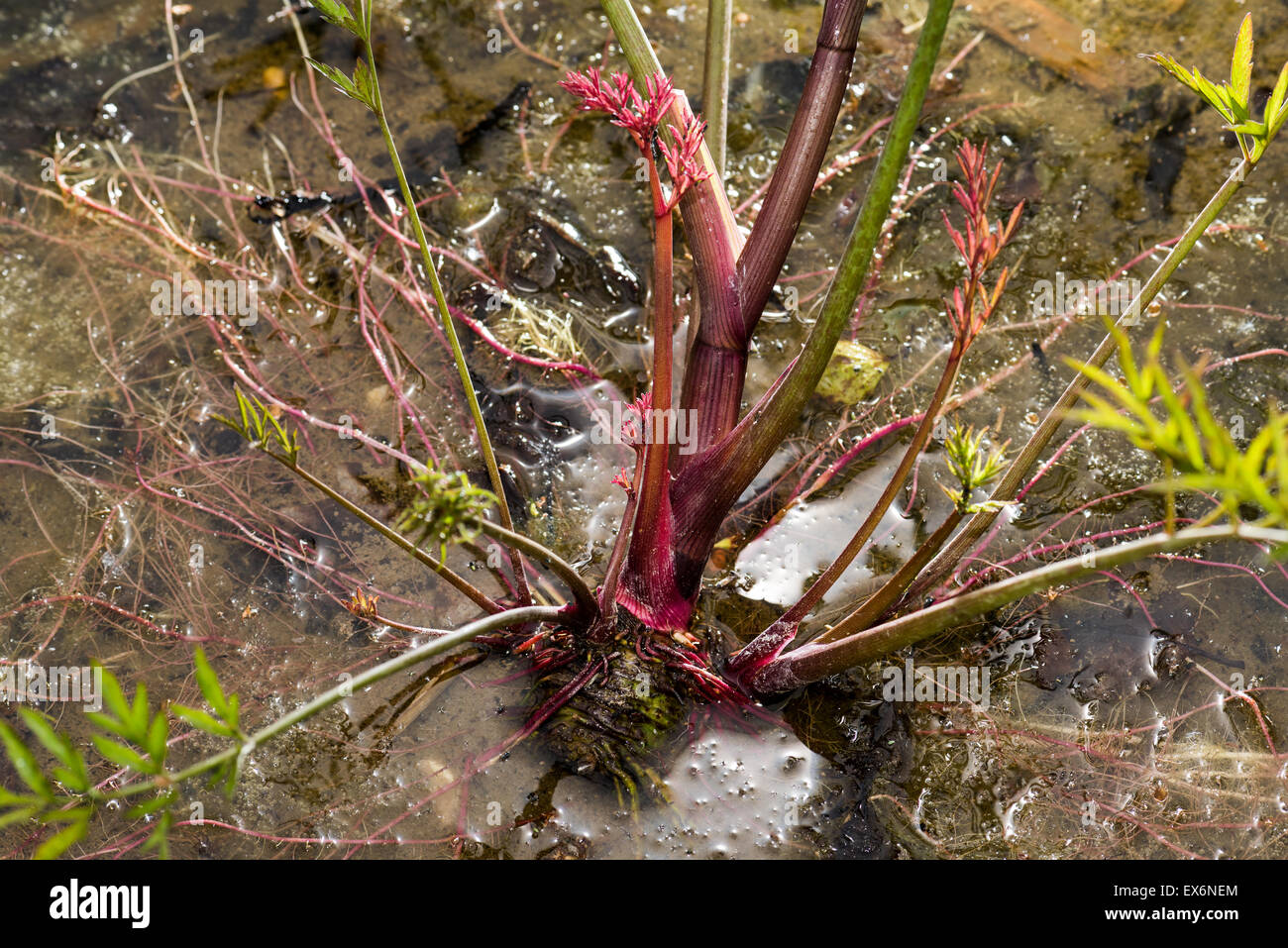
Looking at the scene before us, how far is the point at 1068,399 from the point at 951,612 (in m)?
0.49

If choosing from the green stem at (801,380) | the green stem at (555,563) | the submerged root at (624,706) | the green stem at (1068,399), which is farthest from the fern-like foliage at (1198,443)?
the submerged root at (624,706)

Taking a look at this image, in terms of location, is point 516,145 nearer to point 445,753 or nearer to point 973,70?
point 973,70

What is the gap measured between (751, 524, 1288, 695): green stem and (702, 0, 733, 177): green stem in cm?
98

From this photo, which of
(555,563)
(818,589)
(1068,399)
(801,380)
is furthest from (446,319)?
(1068,399)

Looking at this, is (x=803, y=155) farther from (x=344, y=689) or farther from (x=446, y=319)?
(x=344, y=689)

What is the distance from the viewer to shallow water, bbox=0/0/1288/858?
177cm

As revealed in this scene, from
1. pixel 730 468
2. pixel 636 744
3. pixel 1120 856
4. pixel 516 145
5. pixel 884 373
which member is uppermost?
pixel 516 145

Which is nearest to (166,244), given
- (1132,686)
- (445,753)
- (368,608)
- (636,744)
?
(368,608)

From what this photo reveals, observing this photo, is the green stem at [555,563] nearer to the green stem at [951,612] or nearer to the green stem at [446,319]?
the green stem at [446,319]

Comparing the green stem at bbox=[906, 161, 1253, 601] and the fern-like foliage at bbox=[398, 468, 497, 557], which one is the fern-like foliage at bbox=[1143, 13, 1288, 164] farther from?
the fern-like foliage at bbox=[398, 468, 497, 557]

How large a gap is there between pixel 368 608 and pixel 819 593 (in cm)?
88

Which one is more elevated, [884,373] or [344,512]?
[884,373]

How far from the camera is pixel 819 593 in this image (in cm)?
168

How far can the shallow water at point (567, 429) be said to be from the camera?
5.82 feet
